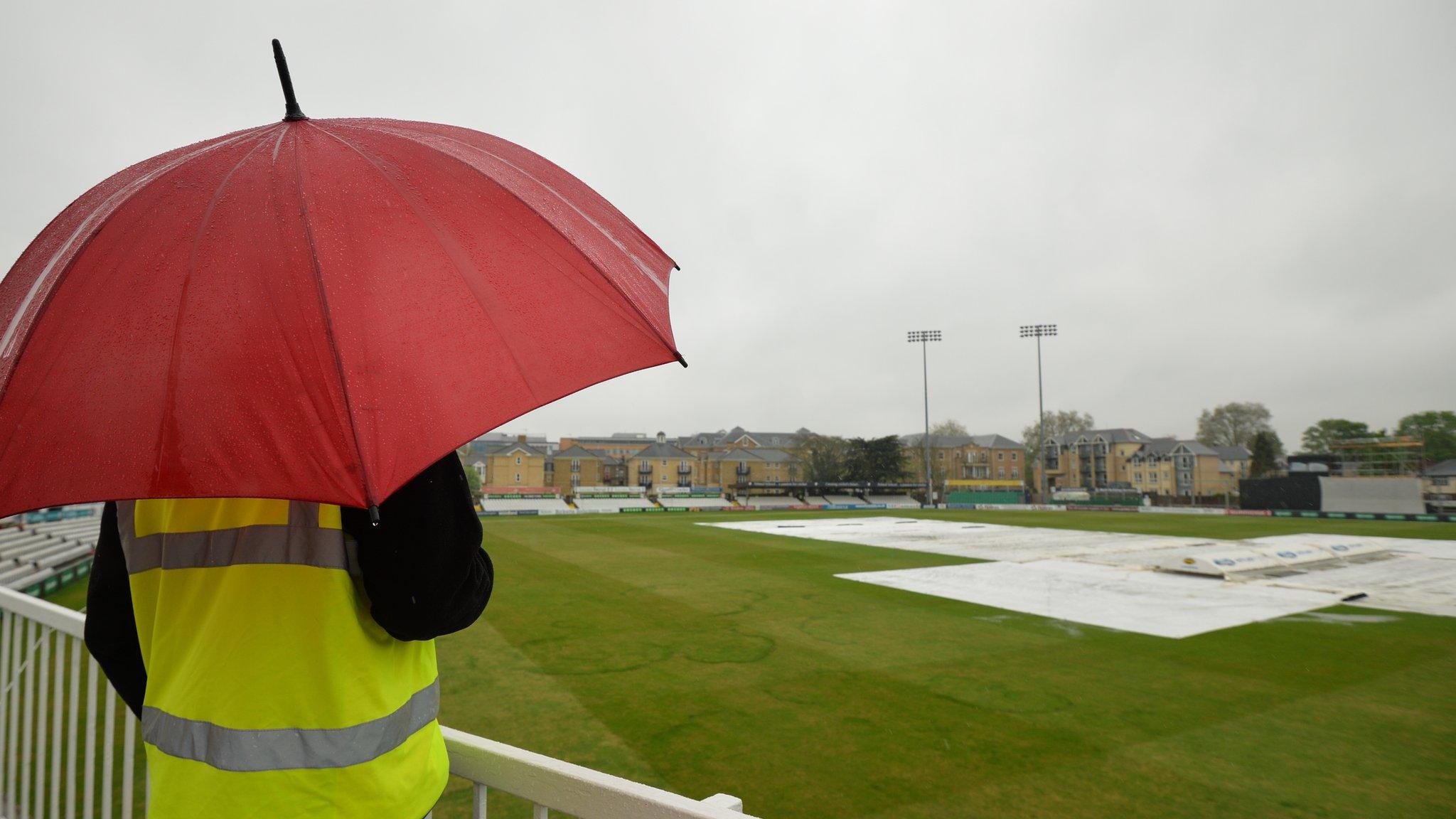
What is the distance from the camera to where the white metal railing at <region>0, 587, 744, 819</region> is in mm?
1393

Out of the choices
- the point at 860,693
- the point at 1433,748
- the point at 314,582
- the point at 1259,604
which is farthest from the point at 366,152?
the point at 1259,604

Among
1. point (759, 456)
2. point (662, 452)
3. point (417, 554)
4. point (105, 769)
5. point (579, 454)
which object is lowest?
point (105, 769)

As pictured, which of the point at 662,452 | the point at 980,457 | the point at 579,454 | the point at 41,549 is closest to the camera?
the point at 41,549

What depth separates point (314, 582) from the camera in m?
1.21

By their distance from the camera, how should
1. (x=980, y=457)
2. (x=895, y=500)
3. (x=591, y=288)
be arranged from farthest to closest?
1. (x=980, y=457)
2. (x=895, y=500)
3. (x=591, y=288)

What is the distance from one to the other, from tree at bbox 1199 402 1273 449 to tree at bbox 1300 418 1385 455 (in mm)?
6510

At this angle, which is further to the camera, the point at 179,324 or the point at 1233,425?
the point at 1233,425

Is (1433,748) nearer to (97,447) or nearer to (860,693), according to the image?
(860,693)

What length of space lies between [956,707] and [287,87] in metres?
6.81

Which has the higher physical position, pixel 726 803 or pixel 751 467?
pixel 751 467

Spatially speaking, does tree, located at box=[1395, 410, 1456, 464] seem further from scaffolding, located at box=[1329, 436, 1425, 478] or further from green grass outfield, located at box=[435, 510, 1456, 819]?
green grass outfield, located at box=[435, 510, 1456, 819]

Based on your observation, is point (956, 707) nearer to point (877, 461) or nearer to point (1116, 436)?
point (877, 461)

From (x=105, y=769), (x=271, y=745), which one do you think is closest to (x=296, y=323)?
(x=271, y=745)

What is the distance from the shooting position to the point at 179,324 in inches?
45.0
